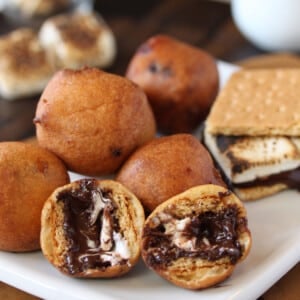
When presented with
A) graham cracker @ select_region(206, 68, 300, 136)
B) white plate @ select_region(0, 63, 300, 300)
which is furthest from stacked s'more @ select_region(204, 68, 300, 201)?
white plate @ select_region(0, 63, 300, 300)

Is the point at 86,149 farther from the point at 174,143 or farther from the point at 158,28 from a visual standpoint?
the point at 158,28

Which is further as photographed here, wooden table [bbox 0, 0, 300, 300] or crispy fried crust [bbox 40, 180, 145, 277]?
wooden table [bbox 0, 0, 300, 300]

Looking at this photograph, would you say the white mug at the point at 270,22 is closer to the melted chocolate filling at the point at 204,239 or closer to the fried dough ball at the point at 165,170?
the fried dough ball at the point at 165,170

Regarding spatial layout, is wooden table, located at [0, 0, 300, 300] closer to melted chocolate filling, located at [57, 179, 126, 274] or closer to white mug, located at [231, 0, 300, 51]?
white mug, located at [231, 0, 300, 51]

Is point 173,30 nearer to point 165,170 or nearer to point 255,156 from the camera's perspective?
point 255,156

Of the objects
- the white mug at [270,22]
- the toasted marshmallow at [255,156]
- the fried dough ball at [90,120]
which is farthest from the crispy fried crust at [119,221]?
the white mug at [270,22]
